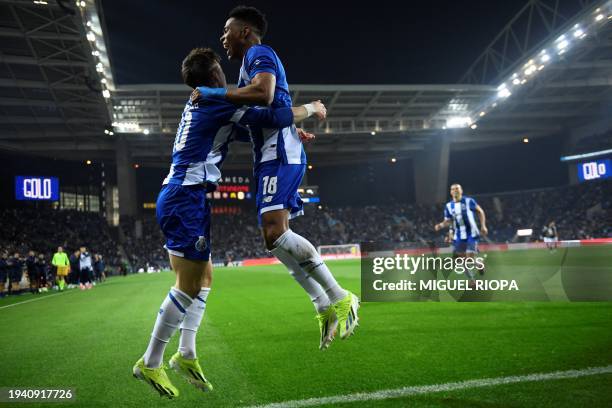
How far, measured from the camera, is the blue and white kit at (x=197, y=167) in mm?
3293

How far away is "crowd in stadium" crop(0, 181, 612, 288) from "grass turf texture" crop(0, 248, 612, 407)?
2232 centimetres

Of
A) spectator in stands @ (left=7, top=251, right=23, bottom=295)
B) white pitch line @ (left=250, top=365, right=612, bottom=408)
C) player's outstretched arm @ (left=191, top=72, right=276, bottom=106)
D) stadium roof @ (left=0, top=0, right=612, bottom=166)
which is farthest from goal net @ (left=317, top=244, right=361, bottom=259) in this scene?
player's outstretched arm @ (left=191, top=72, right=276, bottom=106)

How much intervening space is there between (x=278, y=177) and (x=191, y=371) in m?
1.62

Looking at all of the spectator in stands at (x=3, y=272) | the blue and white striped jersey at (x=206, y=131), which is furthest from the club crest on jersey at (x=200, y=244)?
the spectator in stands at (x=3, y=272)

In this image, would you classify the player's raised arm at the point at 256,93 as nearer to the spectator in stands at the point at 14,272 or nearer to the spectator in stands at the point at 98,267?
the spectator in stands at the point at 14,272

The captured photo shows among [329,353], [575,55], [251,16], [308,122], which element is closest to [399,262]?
[329,353]

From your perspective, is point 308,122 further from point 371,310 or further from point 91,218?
point 371,310

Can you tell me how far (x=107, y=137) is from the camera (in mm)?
42781

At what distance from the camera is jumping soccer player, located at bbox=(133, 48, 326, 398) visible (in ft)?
10.8

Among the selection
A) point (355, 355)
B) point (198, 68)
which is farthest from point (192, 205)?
point (355, 355)

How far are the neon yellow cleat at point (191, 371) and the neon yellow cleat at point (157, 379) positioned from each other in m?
0.19

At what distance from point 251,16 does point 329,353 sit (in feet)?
10.8

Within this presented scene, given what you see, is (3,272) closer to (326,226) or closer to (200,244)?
(200,244)

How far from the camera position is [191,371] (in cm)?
347
